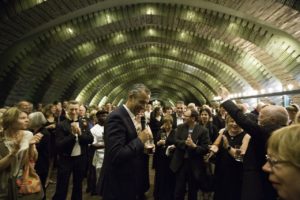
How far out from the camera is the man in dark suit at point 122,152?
2533 millimetres

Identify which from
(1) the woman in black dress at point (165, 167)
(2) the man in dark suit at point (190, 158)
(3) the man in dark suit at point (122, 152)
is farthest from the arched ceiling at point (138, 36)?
(3) the man in dark suit at point (122, 152)

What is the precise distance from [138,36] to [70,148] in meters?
10.6

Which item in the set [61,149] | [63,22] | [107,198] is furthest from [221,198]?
[63,22]

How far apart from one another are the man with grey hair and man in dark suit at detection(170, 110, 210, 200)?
1457 millimetres

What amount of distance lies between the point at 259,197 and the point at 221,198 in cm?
121

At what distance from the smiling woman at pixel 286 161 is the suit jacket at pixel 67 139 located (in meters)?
3.54

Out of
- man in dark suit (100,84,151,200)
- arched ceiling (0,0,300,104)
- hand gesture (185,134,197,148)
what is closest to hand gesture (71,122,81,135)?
hand gesture (185,134,197,148)

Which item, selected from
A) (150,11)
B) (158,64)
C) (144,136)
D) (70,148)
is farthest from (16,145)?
(158,64)

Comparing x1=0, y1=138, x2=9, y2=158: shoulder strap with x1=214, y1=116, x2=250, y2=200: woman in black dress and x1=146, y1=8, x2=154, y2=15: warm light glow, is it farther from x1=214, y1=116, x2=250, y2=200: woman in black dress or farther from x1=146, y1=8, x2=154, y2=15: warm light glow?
x1=146, y1=8, x2=154, y2=15: warm light glow

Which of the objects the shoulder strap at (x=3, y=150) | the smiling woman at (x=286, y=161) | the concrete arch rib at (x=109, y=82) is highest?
the concrete arch rib at (x=109, y=82)

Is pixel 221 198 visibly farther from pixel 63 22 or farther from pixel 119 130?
pixel 63 22

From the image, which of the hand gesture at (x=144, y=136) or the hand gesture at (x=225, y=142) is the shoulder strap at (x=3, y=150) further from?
the hand gesture at (x=225, y=142)

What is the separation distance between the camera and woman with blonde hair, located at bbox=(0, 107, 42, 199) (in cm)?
288

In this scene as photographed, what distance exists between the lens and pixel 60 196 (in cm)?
455
